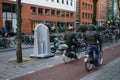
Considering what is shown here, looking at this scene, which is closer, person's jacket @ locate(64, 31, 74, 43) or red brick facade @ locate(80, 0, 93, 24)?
person's jacket @ locate(64, 31, 74, 43)

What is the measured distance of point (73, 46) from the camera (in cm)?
1555

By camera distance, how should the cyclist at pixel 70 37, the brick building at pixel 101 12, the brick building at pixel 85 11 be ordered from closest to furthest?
the cyclist at pixel 70 37
the brick building at pixel 85 11
the brick building at pixel 101 12

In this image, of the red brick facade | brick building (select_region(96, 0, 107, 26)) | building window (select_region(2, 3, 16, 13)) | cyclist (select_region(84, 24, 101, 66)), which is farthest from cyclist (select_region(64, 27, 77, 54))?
brick building (select_region(96, 0, 107, 26))

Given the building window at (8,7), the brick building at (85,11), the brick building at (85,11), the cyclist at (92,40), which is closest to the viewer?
the cyclist at (92,40)

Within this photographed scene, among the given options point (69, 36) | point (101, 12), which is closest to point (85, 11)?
point (101, 12)

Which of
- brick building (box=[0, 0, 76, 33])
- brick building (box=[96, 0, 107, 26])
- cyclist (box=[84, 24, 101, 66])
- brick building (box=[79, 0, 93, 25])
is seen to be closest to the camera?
cyclist (box=[84, 24, 101, 66])

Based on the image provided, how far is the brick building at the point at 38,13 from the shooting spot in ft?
155

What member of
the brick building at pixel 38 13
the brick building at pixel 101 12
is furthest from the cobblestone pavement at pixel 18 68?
A: the brick building at pixel 101 12

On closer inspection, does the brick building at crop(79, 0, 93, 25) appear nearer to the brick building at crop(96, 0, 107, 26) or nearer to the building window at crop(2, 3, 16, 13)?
the brick building at crop(96, 0, 107, 26)

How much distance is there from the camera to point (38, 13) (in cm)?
5841

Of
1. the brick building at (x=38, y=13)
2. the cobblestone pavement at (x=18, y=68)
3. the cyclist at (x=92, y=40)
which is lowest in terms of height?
the cobblestone pavement at (x=18, y=68)

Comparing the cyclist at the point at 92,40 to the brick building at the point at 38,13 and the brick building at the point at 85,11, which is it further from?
the brick building at the point at 85,11

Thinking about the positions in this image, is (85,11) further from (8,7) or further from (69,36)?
(69,36)

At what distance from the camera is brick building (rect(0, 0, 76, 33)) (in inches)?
1865
